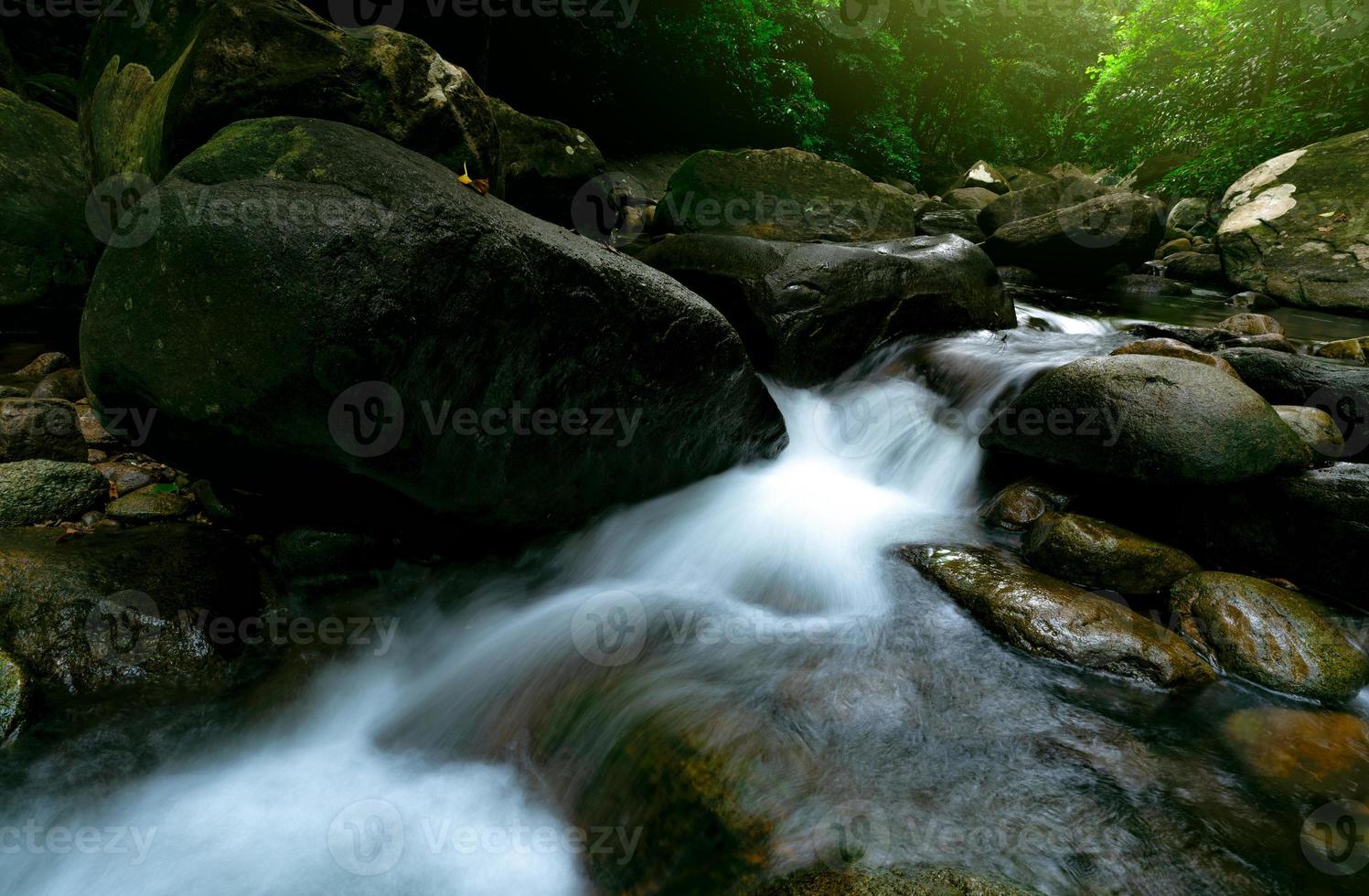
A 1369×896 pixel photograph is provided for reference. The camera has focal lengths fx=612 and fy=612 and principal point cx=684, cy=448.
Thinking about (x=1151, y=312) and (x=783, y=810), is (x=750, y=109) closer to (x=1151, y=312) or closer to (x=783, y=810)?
(x=1151, y=312)

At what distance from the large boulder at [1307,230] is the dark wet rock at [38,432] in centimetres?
1322

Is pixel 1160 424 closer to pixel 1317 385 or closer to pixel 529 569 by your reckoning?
pixel 1317 385

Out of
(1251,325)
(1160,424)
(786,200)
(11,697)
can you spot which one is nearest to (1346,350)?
(1251,325)

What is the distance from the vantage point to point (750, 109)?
1559 centimetres

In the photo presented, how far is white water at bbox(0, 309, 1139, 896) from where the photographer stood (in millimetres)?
2182

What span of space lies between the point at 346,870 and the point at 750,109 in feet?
55.9

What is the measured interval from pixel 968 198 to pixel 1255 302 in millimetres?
8488

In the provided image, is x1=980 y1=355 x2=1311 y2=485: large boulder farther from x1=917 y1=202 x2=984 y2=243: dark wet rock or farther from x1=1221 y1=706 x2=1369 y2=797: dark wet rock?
x1=917 y1=202 x2=984 y2=243: dark wet rock

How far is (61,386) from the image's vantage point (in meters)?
4.04

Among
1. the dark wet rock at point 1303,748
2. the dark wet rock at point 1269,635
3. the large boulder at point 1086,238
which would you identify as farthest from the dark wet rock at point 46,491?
the large boulder at point 1086,238

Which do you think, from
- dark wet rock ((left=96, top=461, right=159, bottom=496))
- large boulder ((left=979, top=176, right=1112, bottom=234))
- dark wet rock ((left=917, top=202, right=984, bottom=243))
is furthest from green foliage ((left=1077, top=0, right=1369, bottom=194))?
dark wet rock ((left=96, top=461, right=159, bottom=496))

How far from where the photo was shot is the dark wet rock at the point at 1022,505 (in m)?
3.87

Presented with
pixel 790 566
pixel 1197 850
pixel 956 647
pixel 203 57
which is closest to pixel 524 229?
pixel 203 57

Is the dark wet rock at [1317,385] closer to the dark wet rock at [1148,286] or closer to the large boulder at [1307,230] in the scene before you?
the large boulder at [1307,230]
